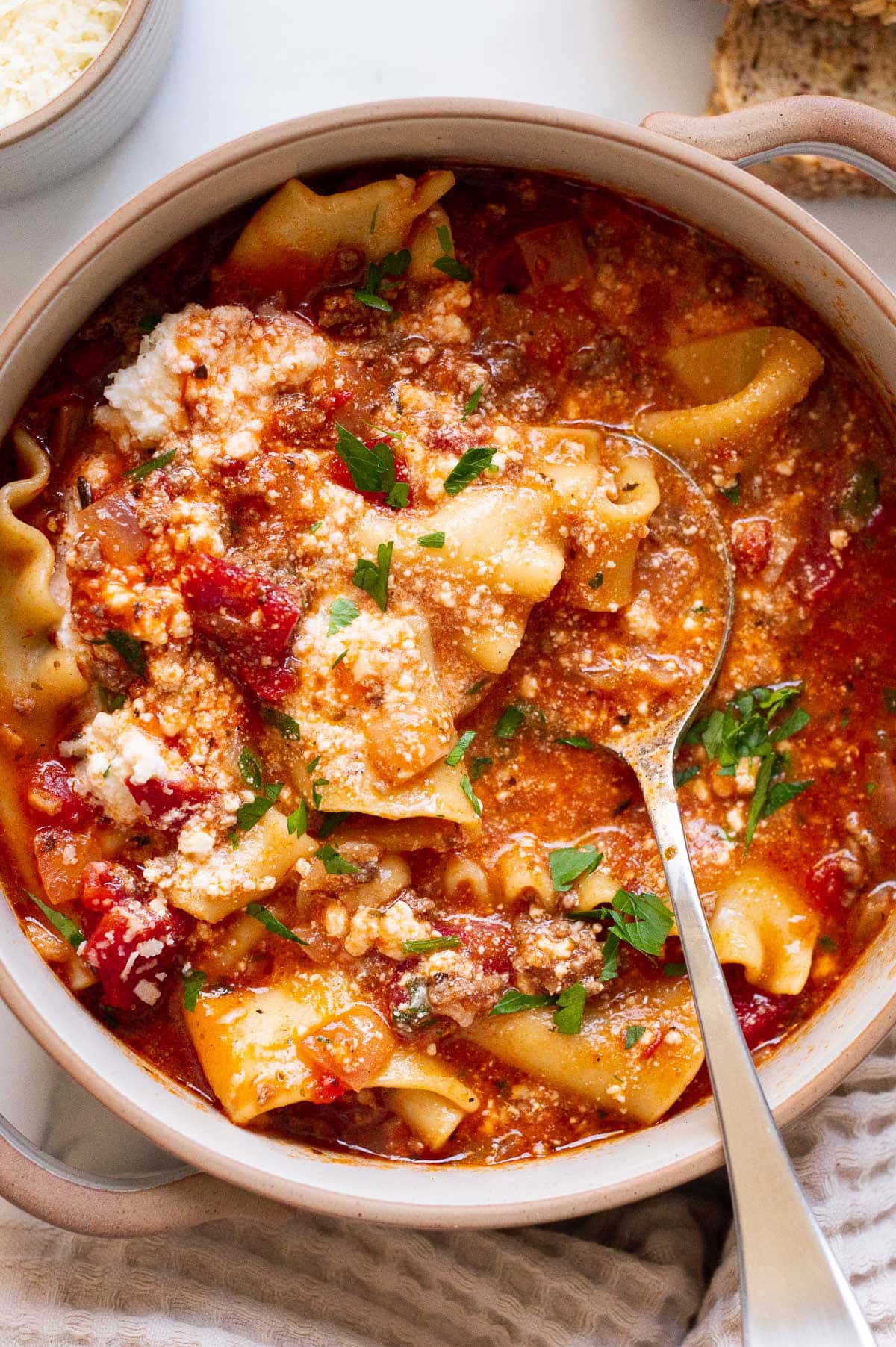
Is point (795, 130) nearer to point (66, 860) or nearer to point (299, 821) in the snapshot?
point (299, 821)

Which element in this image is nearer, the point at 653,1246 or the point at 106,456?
the point at 106,456

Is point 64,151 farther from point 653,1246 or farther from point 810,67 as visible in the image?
point 653,1246

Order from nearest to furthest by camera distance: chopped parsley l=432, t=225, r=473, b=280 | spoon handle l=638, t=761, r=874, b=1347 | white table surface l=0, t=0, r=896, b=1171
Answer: spoon handle l=638, t=761, r=874, b=1347 < chopped parsley l=432, t=225, r=473, b=280 < white table surface l=0, t=0, r=896, b=1171

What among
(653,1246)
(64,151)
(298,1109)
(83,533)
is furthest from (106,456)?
(653,1246)

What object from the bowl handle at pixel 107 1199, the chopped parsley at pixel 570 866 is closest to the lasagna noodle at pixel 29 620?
the bowl handle at pixel 107 1199

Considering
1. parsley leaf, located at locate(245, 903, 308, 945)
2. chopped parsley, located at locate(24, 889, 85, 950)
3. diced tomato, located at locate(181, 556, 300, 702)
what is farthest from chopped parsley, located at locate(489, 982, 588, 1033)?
chopped parsley, located at locate(24, 889, 85, 950)

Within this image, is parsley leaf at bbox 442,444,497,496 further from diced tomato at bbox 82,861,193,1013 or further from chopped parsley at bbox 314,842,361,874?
diced tomato at bbox 82,861,193,1013
